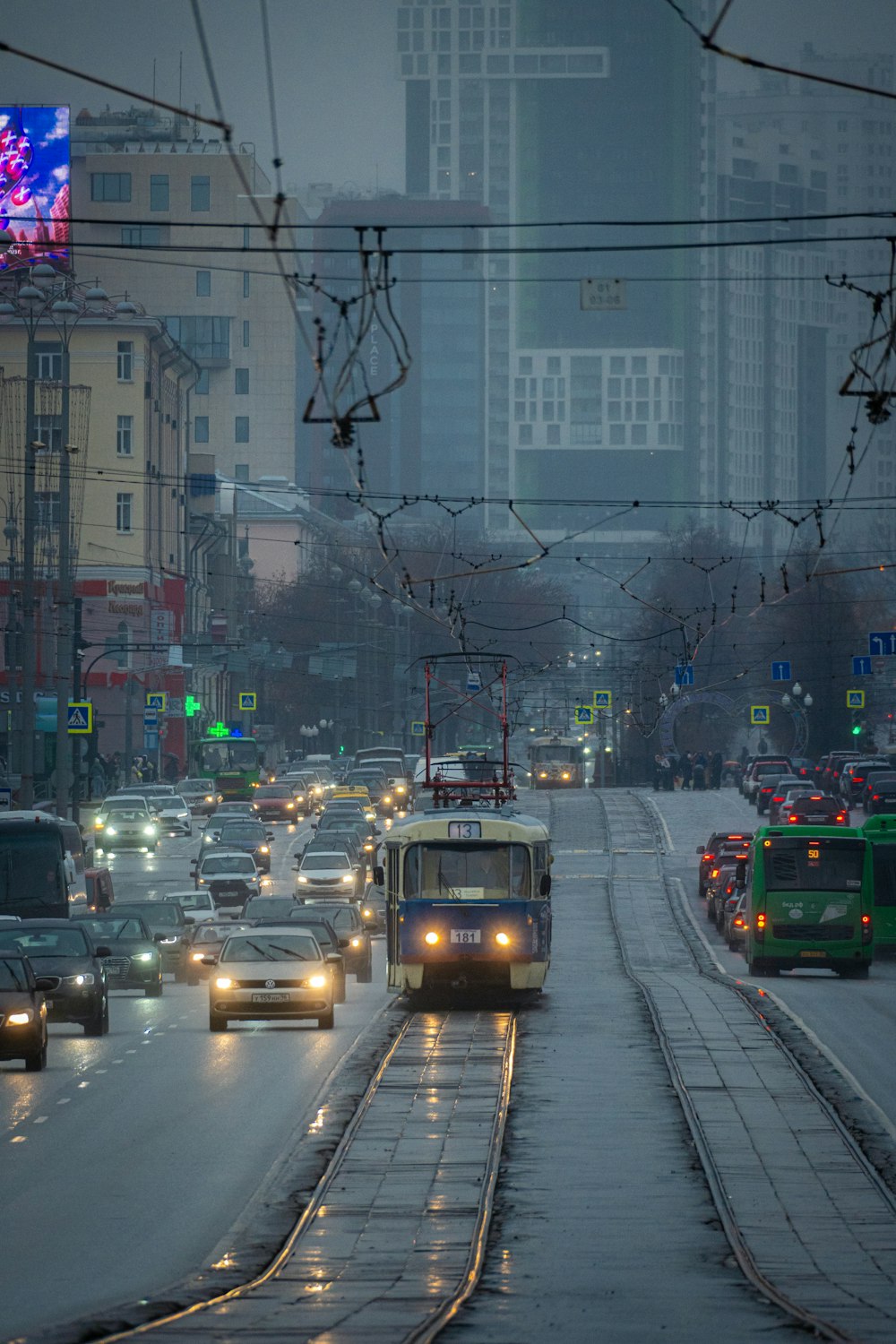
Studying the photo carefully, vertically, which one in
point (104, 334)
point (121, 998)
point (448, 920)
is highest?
point (104, 334)

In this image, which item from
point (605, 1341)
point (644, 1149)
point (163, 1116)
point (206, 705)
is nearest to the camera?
point (605, 1341)

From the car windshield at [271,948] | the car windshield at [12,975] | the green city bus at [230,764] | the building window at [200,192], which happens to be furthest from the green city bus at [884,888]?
the building window at [200,192]

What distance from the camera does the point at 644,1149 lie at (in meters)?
17.3

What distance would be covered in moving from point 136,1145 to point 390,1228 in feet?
13.3

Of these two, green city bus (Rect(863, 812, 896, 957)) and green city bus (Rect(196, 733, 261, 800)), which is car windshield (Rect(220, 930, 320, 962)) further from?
green city bus (Rect(196, 733, 261, 800))

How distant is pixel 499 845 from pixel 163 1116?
410 inches

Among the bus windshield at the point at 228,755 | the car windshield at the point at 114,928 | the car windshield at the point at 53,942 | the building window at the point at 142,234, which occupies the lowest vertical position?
the car windshield at the point at 114,928

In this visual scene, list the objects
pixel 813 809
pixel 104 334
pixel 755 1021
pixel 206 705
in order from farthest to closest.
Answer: pixel 206 705 → pixel 104 334 → pixel 813 809 → pixel 755 1021

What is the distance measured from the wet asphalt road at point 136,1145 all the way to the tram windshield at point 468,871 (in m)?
2.13

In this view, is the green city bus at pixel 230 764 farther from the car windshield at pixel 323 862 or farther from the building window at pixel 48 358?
the car windshield at pixel 323 862

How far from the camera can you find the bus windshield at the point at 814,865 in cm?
3862

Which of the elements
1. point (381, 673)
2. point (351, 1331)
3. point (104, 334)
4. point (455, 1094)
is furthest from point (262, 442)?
point (351, 1331)

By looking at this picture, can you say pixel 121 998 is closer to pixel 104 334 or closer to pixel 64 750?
pixel 64 750

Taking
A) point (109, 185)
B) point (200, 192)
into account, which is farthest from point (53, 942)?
point (109, 185)
